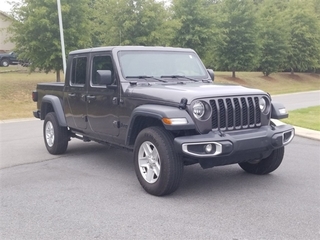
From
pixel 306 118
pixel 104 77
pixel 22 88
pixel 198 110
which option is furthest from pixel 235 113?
pixel 22 88

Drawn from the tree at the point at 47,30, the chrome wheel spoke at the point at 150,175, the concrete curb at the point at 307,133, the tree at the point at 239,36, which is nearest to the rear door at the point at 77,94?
the chrome wheel spoke at the point at 150,175

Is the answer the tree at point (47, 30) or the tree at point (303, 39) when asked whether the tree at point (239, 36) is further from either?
the tree at point (47, 30)

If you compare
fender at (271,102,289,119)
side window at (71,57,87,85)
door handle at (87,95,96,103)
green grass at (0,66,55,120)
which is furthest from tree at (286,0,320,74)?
door handle at (87,95,96,103)

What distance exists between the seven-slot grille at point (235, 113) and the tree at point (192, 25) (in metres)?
21.4

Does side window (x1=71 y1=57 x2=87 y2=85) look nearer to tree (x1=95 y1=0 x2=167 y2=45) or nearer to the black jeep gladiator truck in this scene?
the black jeep gladiator truck

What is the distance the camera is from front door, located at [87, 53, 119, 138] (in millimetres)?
6297

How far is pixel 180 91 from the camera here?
543 cm

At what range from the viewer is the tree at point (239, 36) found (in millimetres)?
30719

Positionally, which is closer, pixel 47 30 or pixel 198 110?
pixel 198 110

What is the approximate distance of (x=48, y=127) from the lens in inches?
328

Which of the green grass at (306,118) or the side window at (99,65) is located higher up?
the side window at (99,65)

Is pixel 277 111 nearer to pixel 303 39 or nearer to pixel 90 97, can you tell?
pixel 90 97

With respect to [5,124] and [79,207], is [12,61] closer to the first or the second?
[5,124]

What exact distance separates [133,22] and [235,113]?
16.9m
